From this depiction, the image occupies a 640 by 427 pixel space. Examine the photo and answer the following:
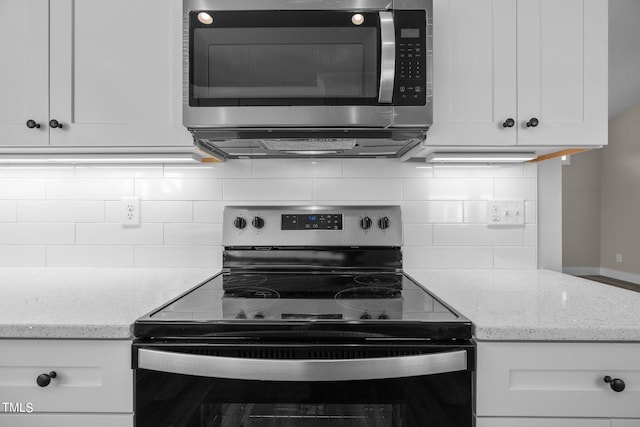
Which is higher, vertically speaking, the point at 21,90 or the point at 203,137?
the point at 21,90

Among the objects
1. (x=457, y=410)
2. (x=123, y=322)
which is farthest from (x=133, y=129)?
(x=457, y=410)

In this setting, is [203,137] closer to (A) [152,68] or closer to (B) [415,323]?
(A) [152,68]

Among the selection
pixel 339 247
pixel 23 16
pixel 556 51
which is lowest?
pixel 339 247

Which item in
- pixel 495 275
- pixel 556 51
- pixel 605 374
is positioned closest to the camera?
pixel 605 374

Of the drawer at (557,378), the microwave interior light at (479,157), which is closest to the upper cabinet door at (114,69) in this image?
the microwave interior light at (479,157)

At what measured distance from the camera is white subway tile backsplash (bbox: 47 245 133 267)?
1652 millimetres

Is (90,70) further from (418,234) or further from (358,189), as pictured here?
(418,234)

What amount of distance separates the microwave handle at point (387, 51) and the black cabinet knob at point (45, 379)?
1.10 metres

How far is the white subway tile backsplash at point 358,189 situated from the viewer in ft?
5.38

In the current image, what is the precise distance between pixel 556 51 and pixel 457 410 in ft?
3.65

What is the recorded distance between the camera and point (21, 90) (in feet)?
4.30

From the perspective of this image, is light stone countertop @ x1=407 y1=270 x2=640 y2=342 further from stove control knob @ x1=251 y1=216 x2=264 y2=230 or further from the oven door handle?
stove control knob @ x1=251 y1=216 x2=264 y2=230

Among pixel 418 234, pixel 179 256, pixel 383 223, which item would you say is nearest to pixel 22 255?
pixel 179 256

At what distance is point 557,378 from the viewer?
0.93 meters
